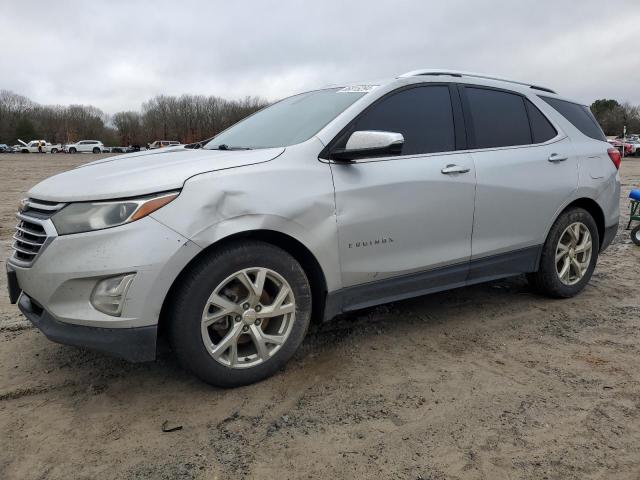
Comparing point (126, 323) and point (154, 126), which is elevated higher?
point (154, 126)

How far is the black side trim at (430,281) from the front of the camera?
3154 mm

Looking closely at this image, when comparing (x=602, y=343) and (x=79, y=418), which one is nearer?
(x=79, y=418)

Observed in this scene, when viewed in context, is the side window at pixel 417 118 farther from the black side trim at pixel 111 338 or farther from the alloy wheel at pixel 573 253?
the black side trim at pixel 111 338

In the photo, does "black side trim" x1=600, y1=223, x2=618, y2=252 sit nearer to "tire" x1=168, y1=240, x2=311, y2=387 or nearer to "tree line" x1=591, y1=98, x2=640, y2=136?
"tire" x1=168, y1=240, x2=311, y2=387

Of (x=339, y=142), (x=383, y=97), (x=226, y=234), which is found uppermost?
(x=383, y=97)

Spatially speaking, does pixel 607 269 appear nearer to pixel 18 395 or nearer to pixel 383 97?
pixel 383 97

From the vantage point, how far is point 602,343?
3.52m

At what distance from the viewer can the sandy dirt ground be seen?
224 centimetres

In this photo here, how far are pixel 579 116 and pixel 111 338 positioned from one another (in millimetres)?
4205

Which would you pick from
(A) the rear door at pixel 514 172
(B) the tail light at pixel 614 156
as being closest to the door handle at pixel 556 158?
(A) the rear door at pixel 514 172

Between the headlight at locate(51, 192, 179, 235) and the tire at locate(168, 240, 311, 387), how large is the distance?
1.24 feet

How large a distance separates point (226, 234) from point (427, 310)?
212cm

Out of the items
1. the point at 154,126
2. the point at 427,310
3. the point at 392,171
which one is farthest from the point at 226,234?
the point at 154,126

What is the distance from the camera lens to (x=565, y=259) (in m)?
4.34
